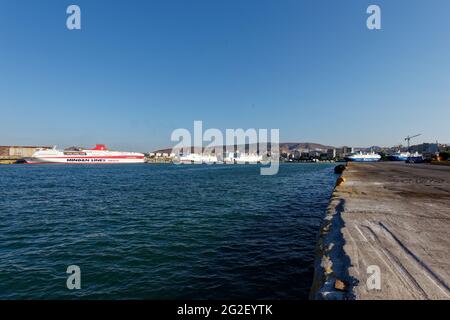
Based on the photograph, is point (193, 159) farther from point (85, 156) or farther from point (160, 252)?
point (160, 252)

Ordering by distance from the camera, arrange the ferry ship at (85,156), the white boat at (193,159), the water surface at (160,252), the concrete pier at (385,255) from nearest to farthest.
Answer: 1. the concrete pier at (385,255)
2. the water surface at (160,252)
3. the ferry ship at (85,156)
4. the white boat at (193,159)

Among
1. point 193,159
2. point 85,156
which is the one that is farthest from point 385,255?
point 193,159

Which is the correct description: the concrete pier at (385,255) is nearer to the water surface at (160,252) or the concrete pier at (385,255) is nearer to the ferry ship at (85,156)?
the water surface at (160,252)

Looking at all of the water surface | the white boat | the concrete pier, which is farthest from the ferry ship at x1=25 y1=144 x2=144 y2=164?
the concrete pier

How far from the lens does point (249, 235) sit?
41.5 feet

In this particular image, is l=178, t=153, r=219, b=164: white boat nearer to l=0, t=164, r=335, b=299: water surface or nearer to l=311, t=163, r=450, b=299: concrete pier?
l=0, t=164, r=335, b=299: water surface

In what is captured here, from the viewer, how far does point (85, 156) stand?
136125 millimetres

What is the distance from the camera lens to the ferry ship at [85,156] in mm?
129875

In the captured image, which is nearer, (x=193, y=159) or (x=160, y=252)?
(x=160, y=252)

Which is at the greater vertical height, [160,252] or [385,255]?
[385,255]

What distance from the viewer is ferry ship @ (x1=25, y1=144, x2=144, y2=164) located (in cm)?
12988

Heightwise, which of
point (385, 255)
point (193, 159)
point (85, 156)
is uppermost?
point (85, 156)

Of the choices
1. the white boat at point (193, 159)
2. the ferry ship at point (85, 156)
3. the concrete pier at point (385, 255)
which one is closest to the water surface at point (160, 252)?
the concrete pier at point (385, 255)

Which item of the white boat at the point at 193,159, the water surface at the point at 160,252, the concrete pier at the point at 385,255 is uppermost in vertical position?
the white boat at the point at 193,159
